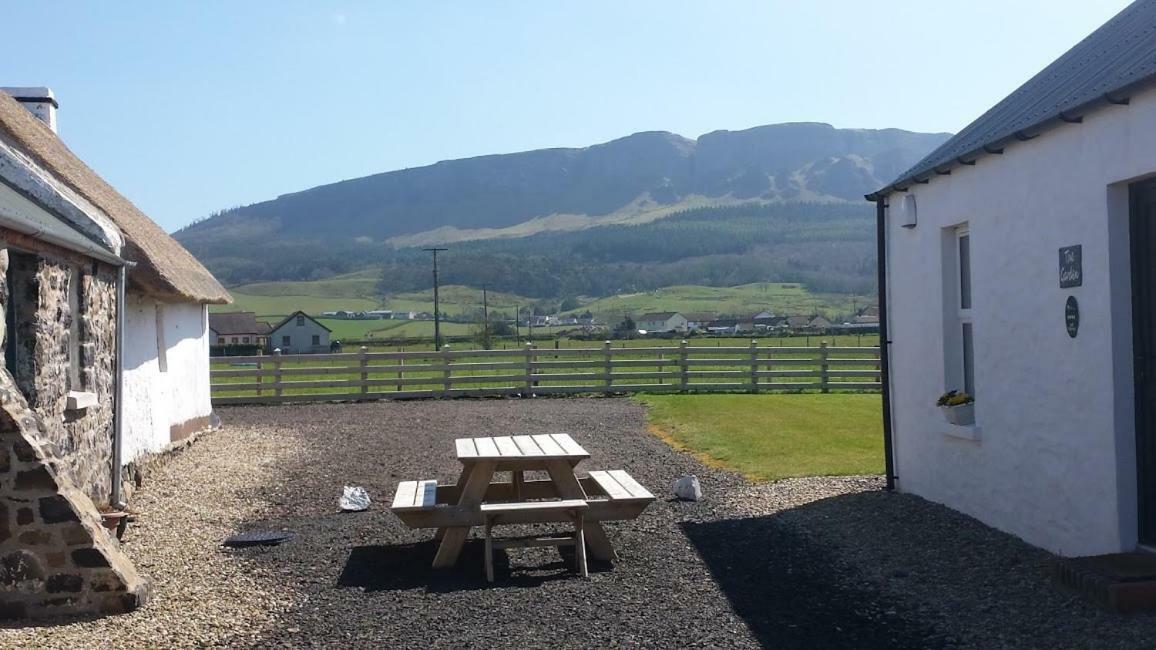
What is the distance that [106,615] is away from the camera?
6199 millimetres

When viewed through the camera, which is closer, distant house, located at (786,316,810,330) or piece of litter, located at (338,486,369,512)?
piece of litter, located at (338,486,369,512)

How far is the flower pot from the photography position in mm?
8508

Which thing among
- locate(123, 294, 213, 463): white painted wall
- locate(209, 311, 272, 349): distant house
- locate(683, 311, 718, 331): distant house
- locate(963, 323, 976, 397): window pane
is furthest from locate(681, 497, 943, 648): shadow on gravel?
locate(683, 311, 718, 331): distant house

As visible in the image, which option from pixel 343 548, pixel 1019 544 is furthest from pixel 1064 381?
pixel 343 548

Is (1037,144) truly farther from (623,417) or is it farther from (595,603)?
(623,417)

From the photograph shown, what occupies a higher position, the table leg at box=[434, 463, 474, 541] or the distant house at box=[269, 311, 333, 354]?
the distant house at box=[269, 311, 333, 354]

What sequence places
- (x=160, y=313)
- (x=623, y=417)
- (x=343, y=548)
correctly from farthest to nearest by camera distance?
1. (x=623, y=417)
2. (x=160, y=313)
3. (x=343, y=548)

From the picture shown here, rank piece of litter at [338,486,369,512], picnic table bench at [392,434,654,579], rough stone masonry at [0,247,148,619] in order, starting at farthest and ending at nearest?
piece of litter at [338,486,369,512], picnic table bench at [392,434,654,579], rough stone masonry at [0,247,148,619]

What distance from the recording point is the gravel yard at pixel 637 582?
5738 millimetres

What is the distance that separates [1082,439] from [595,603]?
309 cm

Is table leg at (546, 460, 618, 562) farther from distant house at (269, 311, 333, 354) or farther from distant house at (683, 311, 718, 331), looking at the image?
distant house at (683, 311, 718, 331)

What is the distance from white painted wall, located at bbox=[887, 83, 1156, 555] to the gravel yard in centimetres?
37

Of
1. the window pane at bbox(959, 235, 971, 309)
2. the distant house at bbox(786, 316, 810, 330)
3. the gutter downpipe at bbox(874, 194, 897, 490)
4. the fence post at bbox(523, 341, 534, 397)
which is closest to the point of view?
the window pane at bbox(959, 235, 971, 309)

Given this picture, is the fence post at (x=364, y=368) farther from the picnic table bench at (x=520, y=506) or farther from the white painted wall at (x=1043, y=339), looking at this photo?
the white painted wall at (x=1043, y=339)
